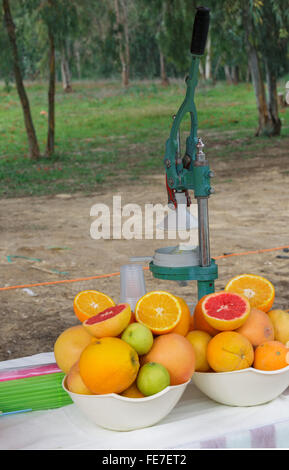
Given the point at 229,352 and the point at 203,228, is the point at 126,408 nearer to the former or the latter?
the point at 229,352

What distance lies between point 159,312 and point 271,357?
283 millimetres

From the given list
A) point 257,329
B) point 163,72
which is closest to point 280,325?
point 257,329

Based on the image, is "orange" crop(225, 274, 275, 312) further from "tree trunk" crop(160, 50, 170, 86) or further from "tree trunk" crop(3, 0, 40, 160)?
"tree trunk" crop(160, 50, 170, 86)

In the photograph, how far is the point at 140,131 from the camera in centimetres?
1730

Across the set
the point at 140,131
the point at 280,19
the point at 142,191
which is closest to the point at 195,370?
the point at 142,191

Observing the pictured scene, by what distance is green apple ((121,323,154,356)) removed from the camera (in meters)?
1.47

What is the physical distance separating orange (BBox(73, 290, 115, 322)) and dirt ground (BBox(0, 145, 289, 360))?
6.95 ft

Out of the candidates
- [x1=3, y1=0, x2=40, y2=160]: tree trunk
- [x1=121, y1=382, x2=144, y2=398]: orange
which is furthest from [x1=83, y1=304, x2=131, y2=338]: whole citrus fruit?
[x1=3, y1=0, x2=40, y2=160]: tree trunk

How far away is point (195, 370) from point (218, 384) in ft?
0.27

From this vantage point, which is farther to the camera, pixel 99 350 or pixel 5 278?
pixel 5 278

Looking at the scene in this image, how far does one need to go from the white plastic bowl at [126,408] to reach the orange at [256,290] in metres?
0.39

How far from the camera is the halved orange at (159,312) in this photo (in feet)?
5.08

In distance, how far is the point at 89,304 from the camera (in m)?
1.76

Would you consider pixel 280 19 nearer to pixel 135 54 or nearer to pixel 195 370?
pixel 195 370
